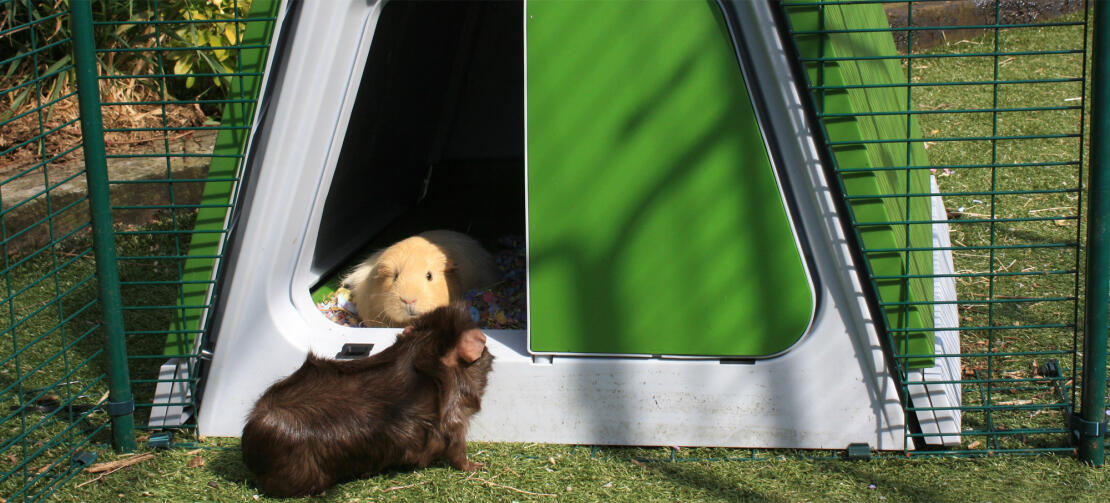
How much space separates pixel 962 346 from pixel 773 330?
1442mm

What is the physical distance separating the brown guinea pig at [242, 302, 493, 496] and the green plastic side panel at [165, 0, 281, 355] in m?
0.59

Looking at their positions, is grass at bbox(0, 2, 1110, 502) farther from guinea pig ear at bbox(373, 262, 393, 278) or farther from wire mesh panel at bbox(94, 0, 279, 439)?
guinea pig ear at bbox(373, 262, 393, 278)

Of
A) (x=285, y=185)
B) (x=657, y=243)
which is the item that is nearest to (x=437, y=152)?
(x=285, y=185)

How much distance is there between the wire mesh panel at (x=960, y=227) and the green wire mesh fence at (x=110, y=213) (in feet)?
6.54

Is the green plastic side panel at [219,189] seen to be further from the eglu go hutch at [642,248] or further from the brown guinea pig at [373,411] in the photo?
the brown guinea pig at [373,411]

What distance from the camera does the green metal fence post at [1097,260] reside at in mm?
2721

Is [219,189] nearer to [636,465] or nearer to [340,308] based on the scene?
[340,308]

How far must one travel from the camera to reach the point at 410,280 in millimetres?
3648

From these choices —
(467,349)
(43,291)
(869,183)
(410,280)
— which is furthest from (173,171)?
(869,183)

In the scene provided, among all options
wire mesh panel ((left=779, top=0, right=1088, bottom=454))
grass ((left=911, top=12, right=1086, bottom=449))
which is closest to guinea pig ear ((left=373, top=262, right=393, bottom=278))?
wire mesh panel ((left=779, top=0, right=1088, bottom=454))

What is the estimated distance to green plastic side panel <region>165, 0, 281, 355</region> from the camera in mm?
3193

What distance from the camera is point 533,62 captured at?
3002 millimetres

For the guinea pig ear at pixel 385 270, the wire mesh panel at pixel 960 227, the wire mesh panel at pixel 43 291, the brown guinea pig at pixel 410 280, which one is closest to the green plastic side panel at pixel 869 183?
the wire mesh panel at pixel 960 227

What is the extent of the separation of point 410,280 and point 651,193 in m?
1.13
